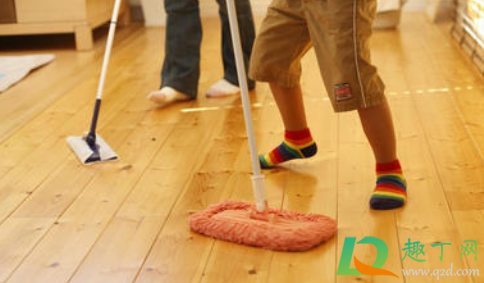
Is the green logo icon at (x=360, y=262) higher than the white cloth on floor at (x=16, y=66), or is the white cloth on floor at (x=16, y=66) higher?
the green logo icon at (x=360, y=262)

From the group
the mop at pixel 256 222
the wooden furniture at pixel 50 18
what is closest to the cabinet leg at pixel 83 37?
the wooden furniture at pixel 50 18

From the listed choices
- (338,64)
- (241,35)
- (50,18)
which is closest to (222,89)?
(241,35)

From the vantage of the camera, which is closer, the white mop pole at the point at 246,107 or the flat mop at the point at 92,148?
the white mop pole at the point at 246,107

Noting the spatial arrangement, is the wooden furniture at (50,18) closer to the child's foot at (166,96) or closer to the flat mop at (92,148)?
the child's foot at (166,96)

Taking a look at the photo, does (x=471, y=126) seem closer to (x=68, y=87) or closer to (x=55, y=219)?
(x=55, y=219)

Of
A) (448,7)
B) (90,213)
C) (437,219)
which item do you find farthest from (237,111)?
(448,7)

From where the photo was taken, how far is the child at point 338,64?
144cm

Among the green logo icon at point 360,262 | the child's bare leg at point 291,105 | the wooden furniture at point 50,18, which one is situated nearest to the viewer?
the green logo icon at point 360,262

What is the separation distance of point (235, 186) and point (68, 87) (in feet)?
4.10

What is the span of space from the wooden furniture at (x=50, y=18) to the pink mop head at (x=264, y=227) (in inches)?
84.6

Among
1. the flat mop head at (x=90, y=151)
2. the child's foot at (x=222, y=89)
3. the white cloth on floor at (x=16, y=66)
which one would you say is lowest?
the white cloth on floor at (x=16, y=66)

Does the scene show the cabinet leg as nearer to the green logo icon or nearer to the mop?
the mop

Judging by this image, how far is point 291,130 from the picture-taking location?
1.78 meters

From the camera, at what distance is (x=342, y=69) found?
1.46 meters
